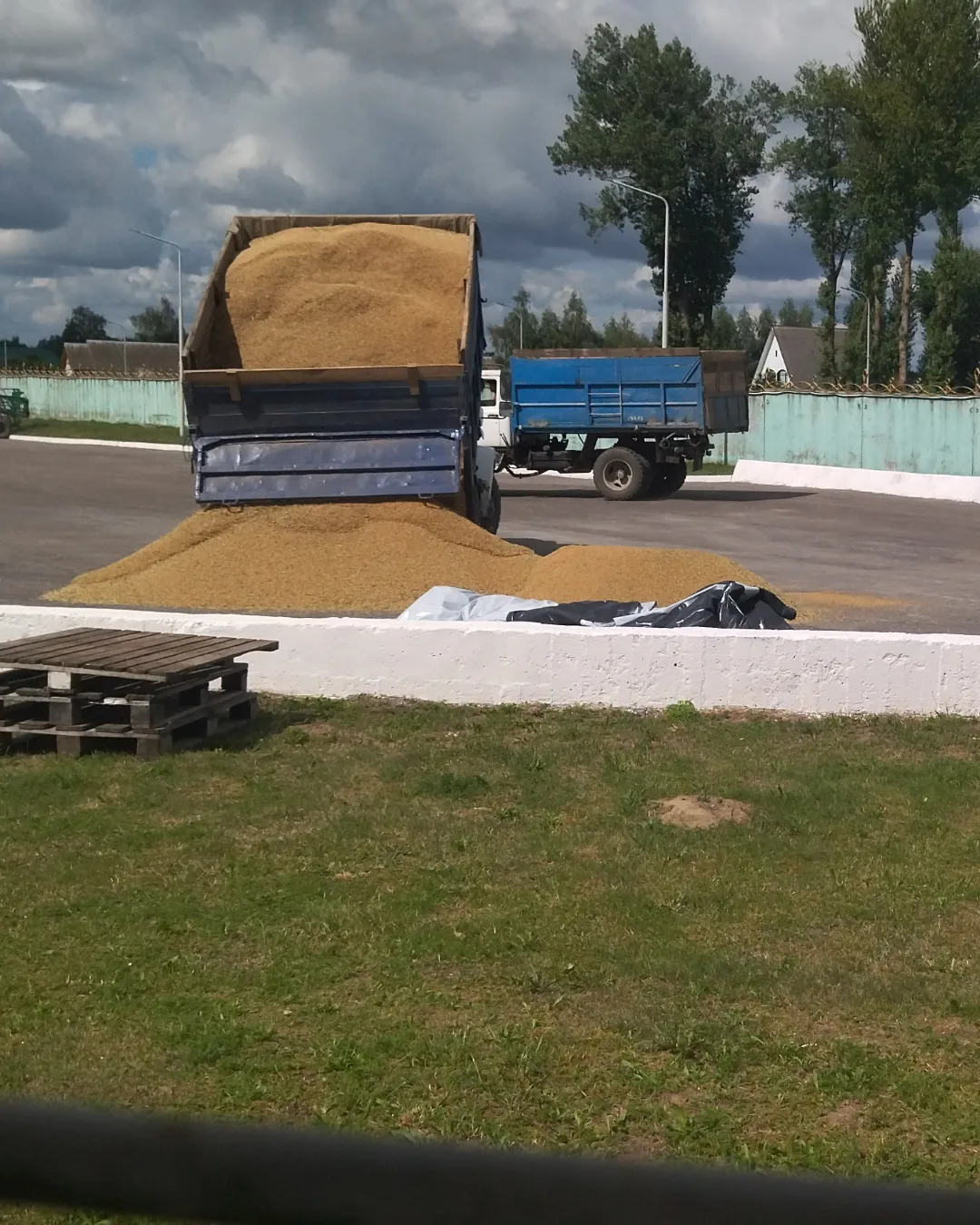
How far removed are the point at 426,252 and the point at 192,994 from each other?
10.9 metres

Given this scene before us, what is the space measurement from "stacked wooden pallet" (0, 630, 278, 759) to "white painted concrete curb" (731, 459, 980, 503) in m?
21.5

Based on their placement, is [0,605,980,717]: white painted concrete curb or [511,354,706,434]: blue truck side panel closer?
[0,605,980,717]: white painted concrete curb

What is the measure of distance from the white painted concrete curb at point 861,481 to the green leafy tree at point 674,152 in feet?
115

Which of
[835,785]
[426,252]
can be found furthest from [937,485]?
[835,785]

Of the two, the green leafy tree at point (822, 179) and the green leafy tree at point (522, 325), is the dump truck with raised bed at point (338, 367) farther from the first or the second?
the green leafy tree at point (522, 325)

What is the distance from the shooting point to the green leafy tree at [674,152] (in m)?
66.4

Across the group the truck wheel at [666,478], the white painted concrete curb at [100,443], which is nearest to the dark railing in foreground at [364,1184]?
the truck wheel at [666,478]

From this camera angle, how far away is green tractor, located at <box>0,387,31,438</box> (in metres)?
47.3

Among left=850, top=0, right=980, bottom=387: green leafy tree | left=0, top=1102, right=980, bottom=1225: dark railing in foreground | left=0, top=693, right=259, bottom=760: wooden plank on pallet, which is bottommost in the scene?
left=0, top=693, right=259, bottom=760: wooden plank on pallet

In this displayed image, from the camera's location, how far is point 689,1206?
37.0 inches

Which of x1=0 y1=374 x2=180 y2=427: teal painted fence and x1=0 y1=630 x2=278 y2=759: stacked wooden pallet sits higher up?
x1=0 y1=374 x2=180 y2=427: teal painted fence

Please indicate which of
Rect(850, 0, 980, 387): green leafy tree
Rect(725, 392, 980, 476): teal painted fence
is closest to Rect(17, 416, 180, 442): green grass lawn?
Rect(725, 392, 980, 476): teal painted fence

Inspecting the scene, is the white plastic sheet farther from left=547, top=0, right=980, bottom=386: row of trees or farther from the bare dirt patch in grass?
left=547, top=0, right=980, bottom=386: row of trees

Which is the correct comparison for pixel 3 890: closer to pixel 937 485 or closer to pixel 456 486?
pixel 456 486
